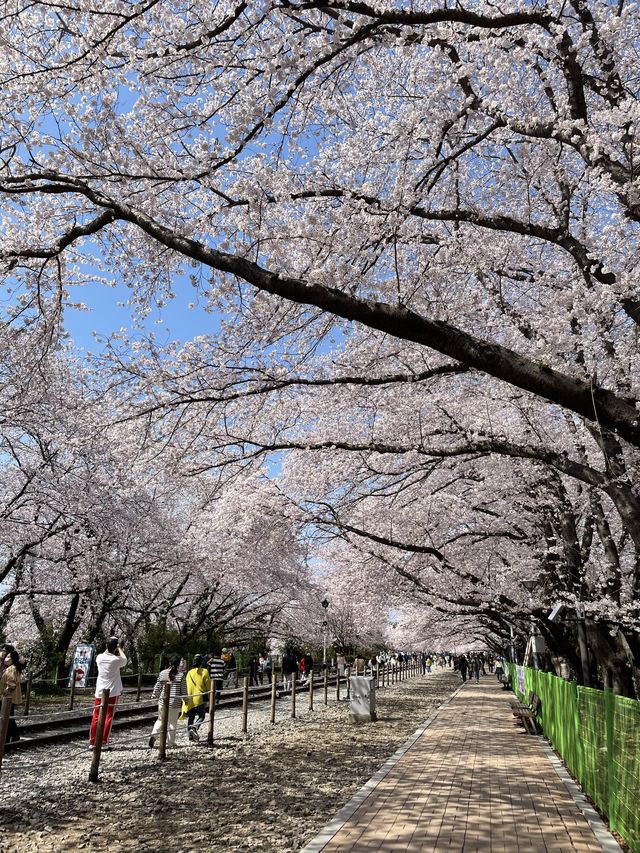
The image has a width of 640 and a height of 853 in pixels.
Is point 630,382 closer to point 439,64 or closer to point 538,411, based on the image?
point 538,411

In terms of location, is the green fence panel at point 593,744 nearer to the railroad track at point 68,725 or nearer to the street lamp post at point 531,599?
the street lamp post at point 531,599

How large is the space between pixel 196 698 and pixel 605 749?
8.47m

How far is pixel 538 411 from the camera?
12.5 metres

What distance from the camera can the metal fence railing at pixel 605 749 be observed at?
212 inches

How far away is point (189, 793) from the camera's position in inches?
319

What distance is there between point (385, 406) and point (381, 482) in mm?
2083

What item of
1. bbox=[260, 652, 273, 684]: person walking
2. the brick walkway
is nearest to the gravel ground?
the brick walkway

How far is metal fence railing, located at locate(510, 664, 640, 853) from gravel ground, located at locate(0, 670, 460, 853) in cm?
278

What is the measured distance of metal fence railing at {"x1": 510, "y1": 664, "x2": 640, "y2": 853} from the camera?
17.7 feet

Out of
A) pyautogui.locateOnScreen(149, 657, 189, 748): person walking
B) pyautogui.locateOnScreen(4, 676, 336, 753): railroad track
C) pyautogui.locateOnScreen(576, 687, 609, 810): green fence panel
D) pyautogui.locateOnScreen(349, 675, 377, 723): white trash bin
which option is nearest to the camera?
pyautogui.locateOnScreen(576, 687, 609, 810): green fence panel

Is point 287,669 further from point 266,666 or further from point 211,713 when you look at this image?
point 211,713

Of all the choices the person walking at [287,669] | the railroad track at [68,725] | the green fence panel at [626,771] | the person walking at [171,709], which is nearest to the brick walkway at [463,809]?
the green fence panel at [626,771]

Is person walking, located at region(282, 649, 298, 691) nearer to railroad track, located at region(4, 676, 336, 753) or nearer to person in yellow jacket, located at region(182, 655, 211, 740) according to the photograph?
railroad track, located at region(4, 676, 336, 753)

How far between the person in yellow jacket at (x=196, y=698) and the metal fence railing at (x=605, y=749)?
6634 mm
